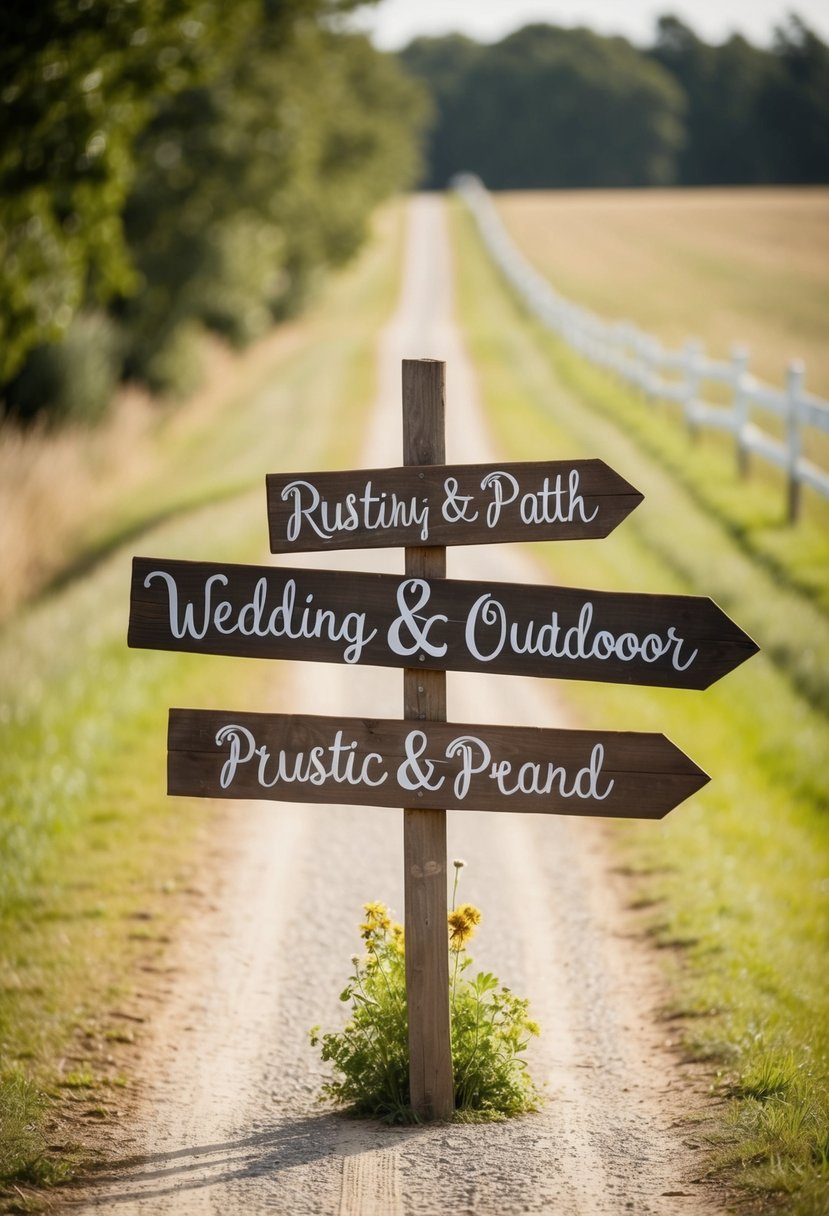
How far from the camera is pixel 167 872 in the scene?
597cm

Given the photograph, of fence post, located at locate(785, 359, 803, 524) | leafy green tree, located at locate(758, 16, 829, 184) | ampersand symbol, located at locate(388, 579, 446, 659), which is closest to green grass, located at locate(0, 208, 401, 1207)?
ampersand symbol, located at locate(388, 579, 446, 659)

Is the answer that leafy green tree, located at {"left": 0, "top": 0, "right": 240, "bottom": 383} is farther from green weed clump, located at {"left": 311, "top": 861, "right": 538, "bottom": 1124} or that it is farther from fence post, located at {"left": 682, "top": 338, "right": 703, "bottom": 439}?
green weed clump, located at {"left": 311, "top": 861, "right": 538, "bottom": 1124}

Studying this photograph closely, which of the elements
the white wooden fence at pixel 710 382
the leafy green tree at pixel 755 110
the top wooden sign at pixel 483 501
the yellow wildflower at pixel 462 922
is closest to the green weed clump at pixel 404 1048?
the yellow wildflower at pixel 462 922

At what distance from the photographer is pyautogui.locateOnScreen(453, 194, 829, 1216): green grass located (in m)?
3.78

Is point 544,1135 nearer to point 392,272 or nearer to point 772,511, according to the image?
point 772,511

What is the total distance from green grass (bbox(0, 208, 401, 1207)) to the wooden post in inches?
47.4

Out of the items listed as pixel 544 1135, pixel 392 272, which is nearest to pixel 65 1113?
pixel 544 1135

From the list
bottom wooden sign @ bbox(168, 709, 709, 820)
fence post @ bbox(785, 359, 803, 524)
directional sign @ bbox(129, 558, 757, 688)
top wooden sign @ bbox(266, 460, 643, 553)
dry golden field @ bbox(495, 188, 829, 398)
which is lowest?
bottom wooden sign @ bbox(168, 709, 709, 820)

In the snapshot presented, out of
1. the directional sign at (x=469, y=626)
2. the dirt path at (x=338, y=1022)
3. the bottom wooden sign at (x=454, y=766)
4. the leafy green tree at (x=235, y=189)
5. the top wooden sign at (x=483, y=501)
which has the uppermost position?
the leafy green tree at (x=235, y=189)

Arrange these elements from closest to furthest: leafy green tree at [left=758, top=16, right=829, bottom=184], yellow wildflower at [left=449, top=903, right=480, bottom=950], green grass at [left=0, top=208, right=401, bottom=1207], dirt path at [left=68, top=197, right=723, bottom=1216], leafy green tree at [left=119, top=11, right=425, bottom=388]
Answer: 1. dirt path at [left=68, top=197, right=723, bottom=1216]
2. yellow wildflower at [left=449, top=903, right=480, bottom=950]
3. green grass at [left=0, top=208, right=401, bottom=1207]
4. leafy green tree at [left=119, top=11, right=425, bottom=388]
5. leafy green tree at [left=758, top=16, right=829, bottom=184]

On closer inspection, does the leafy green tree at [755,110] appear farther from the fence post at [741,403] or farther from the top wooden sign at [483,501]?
the top wooden sign at [483,501]

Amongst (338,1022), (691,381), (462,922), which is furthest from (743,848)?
(691,381)

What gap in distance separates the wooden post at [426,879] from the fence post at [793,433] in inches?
330

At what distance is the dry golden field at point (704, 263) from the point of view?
29000mm
